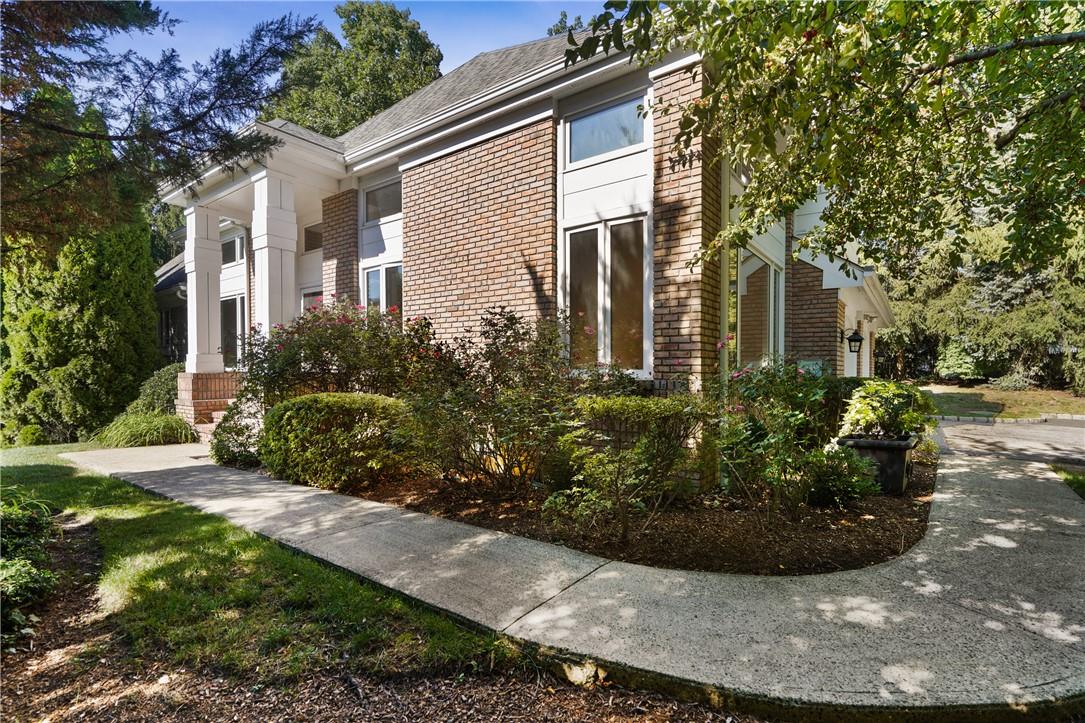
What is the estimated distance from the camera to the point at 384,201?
916 cm

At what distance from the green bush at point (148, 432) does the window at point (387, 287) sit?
12.8 ft

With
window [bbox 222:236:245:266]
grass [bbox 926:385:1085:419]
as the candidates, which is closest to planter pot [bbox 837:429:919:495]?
grass [bbox 926:385:1085:419]

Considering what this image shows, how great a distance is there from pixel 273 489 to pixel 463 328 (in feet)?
10.3

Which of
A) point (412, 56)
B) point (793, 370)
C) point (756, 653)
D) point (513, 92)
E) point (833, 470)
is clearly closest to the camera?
point (756, 653)

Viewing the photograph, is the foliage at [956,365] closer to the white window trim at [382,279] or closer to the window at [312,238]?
the white window trim at [382,279]

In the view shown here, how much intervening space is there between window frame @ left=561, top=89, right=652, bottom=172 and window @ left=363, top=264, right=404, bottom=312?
3575mm

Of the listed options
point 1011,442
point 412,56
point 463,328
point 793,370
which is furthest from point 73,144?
point 412,56

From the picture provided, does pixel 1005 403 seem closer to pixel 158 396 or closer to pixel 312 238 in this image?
pixel 312 238

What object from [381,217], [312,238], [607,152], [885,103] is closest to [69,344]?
[312,238]

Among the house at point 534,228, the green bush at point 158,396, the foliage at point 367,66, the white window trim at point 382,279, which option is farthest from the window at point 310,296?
the foliage at point 367,66

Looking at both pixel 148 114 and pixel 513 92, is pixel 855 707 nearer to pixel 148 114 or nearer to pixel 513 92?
pixel 148 114

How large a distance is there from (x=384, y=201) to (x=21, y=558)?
714 centimetres

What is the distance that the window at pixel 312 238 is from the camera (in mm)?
11637

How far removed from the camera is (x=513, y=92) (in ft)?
22.0
